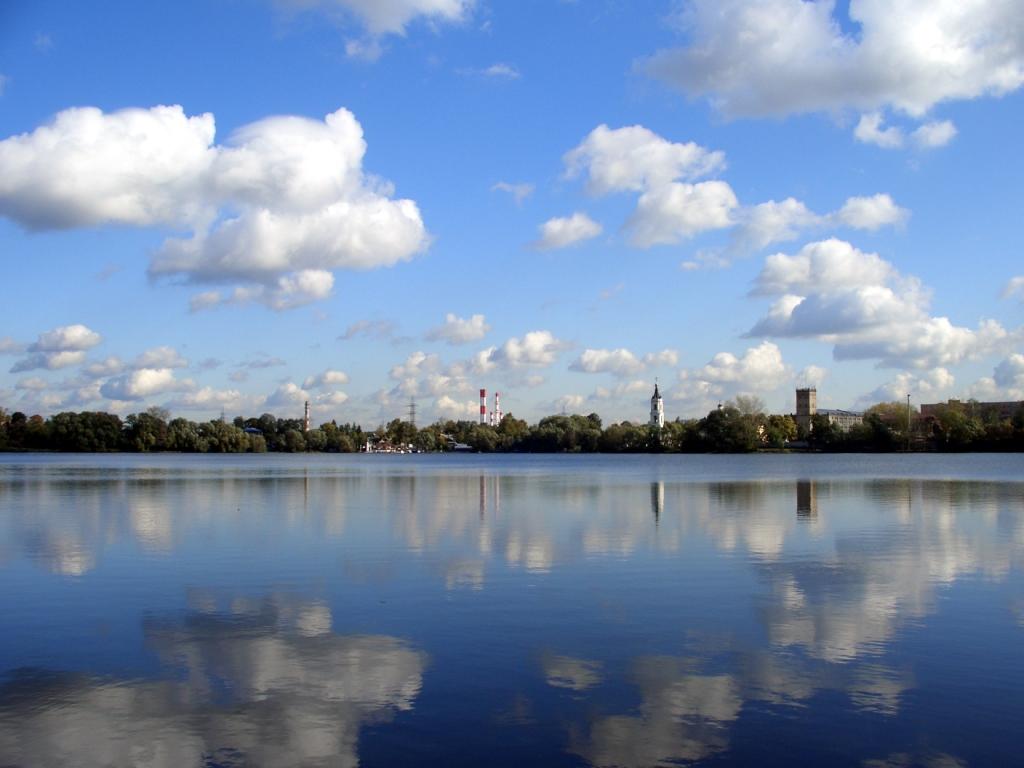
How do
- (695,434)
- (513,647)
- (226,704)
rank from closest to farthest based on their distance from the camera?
(226,704) < (513,647) < (695,434)

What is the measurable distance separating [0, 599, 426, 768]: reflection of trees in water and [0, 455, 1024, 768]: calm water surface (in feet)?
0.11

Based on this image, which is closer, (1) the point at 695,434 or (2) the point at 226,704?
(2) the point at 226,704

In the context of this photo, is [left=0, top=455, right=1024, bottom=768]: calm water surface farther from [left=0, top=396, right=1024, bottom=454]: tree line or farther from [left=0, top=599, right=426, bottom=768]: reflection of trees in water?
[left=0, top=396, right=1024, bottom=454]: tree line

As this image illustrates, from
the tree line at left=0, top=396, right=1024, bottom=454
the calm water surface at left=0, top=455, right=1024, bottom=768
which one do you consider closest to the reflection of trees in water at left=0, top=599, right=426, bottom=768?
the calm water surface at left=0, top=455, right=1024, bottom=768

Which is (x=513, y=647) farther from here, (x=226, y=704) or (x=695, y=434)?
(x=695, y=434)

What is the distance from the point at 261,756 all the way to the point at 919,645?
7.29 m

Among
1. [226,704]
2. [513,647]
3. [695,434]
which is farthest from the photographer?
[695,434]

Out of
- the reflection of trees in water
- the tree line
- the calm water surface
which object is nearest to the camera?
the reflection of trees in water

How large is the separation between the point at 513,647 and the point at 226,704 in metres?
3.26

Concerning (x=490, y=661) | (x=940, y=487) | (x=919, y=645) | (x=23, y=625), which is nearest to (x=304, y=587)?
(x=23, y=625)

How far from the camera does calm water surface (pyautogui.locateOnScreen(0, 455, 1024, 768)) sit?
7648 mm

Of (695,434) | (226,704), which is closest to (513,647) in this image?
(226,704)

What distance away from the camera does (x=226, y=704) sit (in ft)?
28.3

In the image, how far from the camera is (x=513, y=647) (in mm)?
10609
